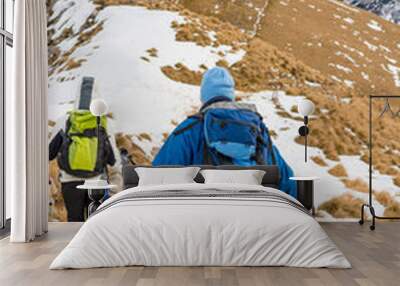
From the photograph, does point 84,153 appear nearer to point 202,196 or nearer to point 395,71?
point 202,196

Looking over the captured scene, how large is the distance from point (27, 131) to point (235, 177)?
2273 mm

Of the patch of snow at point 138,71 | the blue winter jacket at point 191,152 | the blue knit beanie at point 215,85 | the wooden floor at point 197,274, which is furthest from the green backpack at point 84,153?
the wooden floor at point 197,274

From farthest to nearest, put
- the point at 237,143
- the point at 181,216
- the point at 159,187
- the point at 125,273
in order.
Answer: the point at 237,143 → the point at 159,187 → the point at 181,216 → the point at 125,273

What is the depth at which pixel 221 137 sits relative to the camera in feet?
23.3

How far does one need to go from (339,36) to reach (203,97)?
1.94 metres

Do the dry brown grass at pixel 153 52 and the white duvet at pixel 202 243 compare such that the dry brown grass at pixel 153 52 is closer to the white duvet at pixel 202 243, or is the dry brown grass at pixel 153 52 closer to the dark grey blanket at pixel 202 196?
the dark grey blanket at pixel 202 196

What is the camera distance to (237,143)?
7086 mm

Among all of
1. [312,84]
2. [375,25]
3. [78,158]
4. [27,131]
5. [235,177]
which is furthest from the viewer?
[375,25]

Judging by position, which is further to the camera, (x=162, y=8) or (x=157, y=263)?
(x=162, y=8)

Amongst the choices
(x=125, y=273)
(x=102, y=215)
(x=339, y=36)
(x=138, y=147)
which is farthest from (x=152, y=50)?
(x=125, y=273)

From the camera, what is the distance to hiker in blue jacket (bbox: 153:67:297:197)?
709cm

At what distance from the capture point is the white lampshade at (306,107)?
6.97 meters

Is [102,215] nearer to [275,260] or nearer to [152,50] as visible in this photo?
[275,260]

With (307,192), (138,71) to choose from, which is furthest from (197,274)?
(138,71)
